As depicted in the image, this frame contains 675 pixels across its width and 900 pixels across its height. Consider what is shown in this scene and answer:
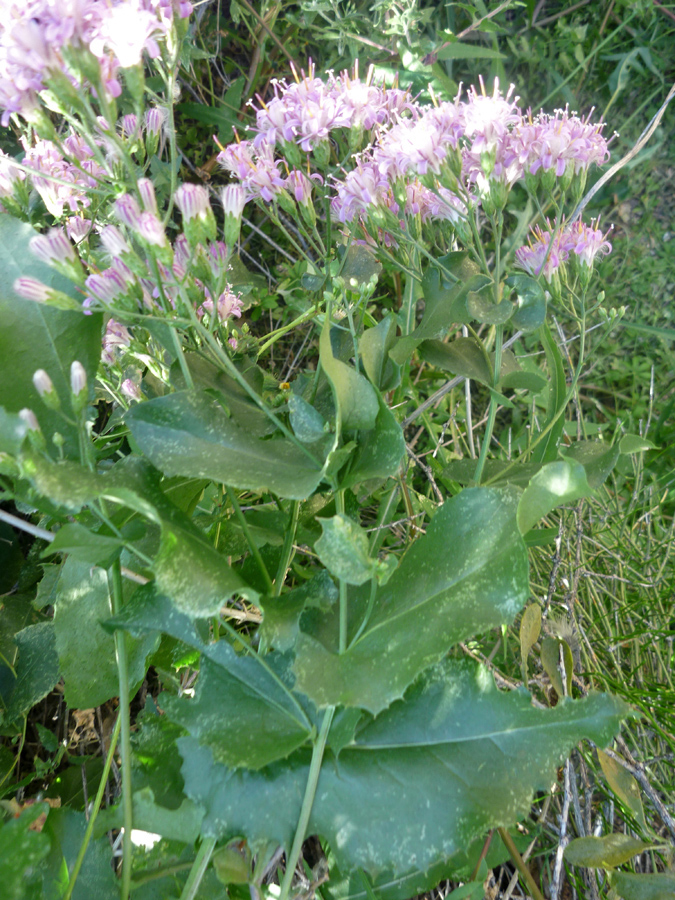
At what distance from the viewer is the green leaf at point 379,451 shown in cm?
28

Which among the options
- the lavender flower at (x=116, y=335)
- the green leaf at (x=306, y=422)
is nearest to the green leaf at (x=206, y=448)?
the green leaf at (x=306, y=422)

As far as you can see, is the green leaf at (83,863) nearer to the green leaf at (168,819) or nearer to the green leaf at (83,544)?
the green leaf at (168,819)

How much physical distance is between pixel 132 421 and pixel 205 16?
678mm

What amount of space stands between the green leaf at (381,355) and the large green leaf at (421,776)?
15cm

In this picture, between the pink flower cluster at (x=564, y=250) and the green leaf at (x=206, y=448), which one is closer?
the green leaf at (x=206, y=448)

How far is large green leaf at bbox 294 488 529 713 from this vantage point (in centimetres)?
27

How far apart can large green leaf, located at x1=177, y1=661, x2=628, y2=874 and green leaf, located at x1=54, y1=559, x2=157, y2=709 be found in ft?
0.26

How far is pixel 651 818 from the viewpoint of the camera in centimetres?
49

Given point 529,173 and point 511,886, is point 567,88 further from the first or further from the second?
point 511,886

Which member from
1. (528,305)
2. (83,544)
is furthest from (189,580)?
(528,305)

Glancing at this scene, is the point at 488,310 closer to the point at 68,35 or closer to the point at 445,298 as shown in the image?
the point at 445,298

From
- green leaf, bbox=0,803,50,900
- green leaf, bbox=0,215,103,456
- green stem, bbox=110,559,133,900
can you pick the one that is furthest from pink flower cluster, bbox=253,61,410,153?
green leaf, bbox=0,803,50,900

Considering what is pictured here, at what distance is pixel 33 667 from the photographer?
443 millimetres

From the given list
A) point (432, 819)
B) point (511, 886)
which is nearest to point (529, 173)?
point (432, 819)
